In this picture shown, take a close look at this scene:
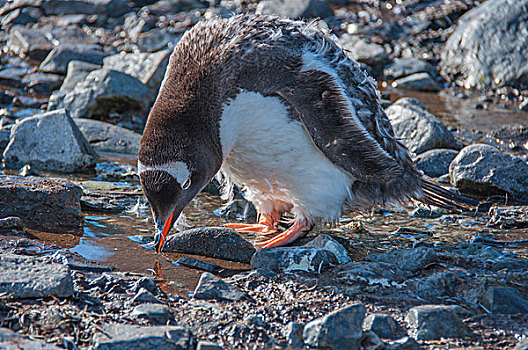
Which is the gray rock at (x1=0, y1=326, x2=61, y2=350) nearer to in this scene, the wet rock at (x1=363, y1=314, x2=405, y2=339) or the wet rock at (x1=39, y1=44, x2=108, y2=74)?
the wet rock at (x1=363, y1=314, x2=405, y2=339)

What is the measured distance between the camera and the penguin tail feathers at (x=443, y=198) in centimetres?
588

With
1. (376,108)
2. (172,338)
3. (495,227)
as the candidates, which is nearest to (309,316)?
(172,338)

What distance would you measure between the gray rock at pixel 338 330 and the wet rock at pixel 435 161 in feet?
13.3

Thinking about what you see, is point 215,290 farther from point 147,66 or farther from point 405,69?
point 405,69

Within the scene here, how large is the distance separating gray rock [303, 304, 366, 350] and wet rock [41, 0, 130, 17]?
11992 millimetres

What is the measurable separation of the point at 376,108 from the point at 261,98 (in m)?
1.11

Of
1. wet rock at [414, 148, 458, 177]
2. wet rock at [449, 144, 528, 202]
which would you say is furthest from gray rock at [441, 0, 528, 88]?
wet rock at [449, 144, 528, 202]

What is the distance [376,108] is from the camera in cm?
552

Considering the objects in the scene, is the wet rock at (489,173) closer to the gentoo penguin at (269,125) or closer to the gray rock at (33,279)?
the gentoo penguin at (269,125)

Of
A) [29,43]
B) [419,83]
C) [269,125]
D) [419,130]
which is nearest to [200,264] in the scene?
[269,125]

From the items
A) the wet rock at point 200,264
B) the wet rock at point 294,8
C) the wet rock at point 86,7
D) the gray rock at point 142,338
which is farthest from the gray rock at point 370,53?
the gray rock at point 142,338

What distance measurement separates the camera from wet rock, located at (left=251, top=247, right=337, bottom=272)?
182 inches

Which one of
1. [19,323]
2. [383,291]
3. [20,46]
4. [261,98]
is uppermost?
[261,98]

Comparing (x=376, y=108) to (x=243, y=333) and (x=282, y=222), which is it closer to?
(x=282, y=222)
